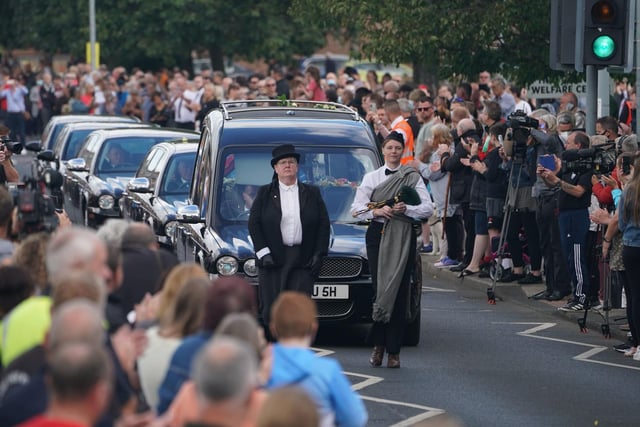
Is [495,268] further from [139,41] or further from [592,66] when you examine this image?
[139,41]

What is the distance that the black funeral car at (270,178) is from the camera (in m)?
14.2

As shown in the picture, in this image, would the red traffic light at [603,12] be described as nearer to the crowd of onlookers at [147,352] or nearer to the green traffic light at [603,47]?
the green traffic light at [603,47]

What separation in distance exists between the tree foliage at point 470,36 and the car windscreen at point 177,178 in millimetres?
5206

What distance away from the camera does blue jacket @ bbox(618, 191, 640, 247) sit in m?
13.6

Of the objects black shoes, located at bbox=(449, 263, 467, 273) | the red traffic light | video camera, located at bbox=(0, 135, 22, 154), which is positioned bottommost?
black shoes, located at bbox=(449, 263, 467, 273)

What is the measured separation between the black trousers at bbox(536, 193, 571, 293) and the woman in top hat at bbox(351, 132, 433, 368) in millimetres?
4335

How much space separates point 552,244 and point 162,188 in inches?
184

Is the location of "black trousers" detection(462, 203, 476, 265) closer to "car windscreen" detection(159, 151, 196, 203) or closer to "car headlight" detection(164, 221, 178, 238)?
"car windscreen" detection(159, 151, 196, 203)

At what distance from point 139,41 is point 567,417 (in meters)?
40.6

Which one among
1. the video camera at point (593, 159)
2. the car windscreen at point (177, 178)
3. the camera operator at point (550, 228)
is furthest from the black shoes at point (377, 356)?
the car windscreen at point (177, 178)

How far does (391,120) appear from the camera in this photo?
70.4 feet

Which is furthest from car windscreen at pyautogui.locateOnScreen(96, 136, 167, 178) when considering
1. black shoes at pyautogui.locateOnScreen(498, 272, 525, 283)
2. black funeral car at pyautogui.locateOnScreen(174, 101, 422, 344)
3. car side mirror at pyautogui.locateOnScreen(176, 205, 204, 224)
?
car side mirror at pyautogui.locateOnScreen(176, 205, 204, 224)

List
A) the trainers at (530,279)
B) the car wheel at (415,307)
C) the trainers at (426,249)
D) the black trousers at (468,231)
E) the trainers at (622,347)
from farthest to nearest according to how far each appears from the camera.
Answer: the trainers at (426,249)
the black trousers at (468,231)
the trainers at (530,279)
the trainers at (622,347)
the car wheel at (415,307)

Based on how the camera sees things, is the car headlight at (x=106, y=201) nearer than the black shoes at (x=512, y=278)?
No
